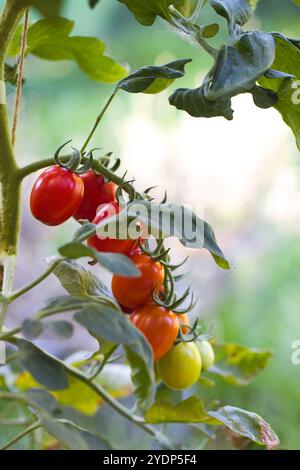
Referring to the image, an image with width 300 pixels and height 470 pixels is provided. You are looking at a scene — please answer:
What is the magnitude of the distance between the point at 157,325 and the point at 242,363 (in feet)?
1.17

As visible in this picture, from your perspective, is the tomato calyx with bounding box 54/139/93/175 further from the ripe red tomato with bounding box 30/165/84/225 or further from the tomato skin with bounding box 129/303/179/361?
the tomato skin with bounding box 129/303/179/361

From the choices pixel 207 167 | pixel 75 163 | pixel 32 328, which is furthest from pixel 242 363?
pixel 207 167

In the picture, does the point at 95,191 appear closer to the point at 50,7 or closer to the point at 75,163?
the point at 75,163

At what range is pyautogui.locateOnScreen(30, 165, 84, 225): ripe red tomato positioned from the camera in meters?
0.59

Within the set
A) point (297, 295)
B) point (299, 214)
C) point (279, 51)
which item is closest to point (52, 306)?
point (279, 51)

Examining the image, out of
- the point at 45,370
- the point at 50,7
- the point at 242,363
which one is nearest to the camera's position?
the point at 50,7

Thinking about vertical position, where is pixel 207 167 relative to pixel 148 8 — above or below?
below

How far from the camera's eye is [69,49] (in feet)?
2.60

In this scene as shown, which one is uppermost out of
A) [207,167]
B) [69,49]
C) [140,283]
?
[69,49]

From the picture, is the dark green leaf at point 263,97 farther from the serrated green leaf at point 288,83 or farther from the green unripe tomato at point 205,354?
the green unripe tomato at point 205,354

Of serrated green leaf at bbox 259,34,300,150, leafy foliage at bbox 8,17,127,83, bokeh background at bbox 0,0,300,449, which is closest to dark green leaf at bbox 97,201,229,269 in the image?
serrated green leaf at bbox 259,34,300,150

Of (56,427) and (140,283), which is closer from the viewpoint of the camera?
(56,427)

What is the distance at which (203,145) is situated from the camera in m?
2.34

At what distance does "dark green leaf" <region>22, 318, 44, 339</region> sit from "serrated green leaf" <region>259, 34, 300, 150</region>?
0.29 metres
